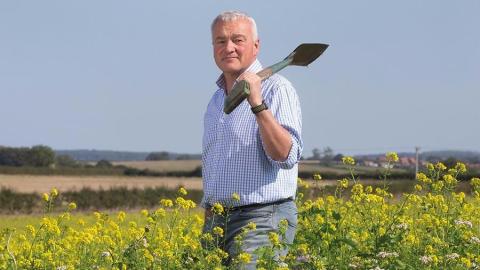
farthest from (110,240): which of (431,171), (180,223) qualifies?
(431,171)

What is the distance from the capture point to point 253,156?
4.34 meters

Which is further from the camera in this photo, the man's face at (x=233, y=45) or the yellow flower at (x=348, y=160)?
the yellow flower at (x=348, y=160)

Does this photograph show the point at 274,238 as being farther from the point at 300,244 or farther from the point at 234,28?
the point at 234,28

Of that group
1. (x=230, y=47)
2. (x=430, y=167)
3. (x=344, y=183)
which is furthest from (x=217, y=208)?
(x=430, y=167)

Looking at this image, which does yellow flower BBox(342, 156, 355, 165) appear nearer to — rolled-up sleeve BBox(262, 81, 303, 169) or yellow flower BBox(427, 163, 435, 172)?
yellow flower BBox(427, 163, 435, 172)

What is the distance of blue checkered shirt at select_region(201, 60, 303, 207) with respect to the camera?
4.27 m

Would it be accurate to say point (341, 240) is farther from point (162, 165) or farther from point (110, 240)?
point (162, 165)

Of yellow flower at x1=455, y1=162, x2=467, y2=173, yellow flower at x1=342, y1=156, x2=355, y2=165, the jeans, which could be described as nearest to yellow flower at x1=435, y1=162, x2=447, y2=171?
yellow flower at x1=455, y1=162, x2=467, y2=173

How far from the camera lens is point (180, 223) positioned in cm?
626

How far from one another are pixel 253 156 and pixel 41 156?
54.3 m

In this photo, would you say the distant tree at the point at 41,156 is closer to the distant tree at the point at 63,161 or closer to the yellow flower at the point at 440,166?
the distant tree at the point at 63,161

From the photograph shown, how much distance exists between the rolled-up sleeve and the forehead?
0.31 m

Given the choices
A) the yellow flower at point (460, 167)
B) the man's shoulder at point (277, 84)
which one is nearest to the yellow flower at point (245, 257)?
the man's shoulder at point (277, 84)

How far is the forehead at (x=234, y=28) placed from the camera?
14.2ft
